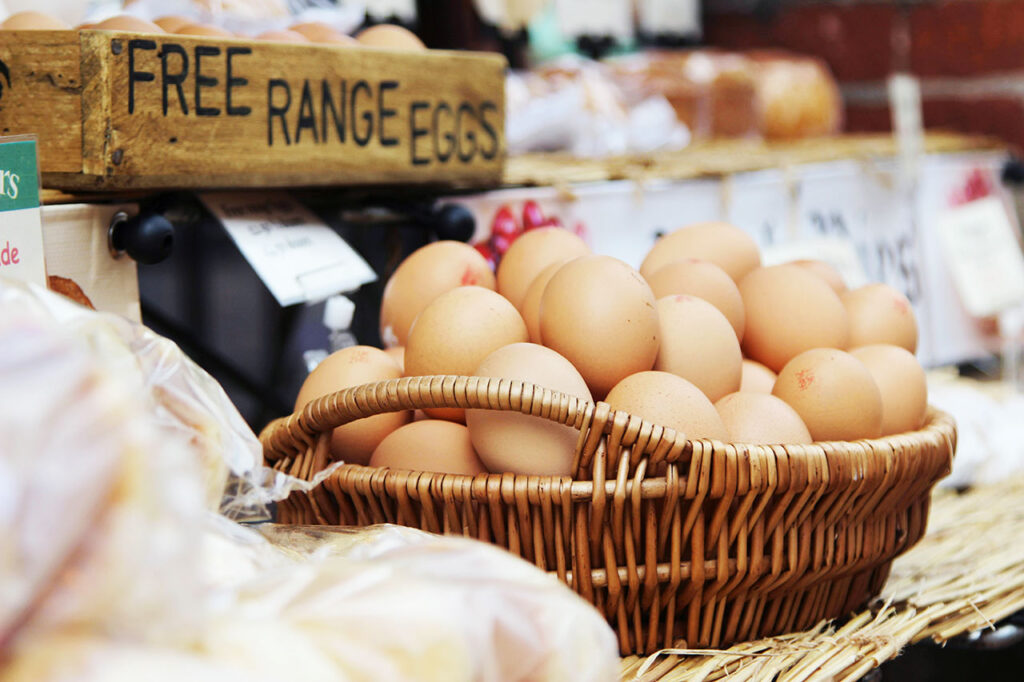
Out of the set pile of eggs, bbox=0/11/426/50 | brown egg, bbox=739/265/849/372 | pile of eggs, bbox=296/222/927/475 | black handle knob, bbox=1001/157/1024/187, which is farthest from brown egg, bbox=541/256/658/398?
black handle knob, bbox=1001/157/1024/187

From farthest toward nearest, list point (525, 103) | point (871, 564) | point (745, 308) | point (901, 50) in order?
point (901, 50) < point (525, 103) < point (745, 308) < point (871, 564)

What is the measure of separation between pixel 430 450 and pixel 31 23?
57 cm

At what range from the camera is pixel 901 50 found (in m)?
2.62

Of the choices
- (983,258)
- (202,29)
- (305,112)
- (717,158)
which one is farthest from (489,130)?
(983,258)

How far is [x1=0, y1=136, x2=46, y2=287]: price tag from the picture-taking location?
824mm

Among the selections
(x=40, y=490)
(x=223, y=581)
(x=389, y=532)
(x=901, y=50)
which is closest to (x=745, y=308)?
(x=389, y=532)

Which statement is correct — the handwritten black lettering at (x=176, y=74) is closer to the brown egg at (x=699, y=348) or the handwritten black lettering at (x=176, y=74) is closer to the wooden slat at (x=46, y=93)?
the wooden slat at (x=46, y=93)

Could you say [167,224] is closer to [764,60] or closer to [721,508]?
[721,508]

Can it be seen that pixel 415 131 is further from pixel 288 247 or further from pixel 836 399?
pixel 836 399

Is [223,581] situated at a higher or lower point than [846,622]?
higher

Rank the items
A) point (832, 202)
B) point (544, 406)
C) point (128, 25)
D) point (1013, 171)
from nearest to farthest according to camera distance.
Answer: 1. point (544, 406)
2. point (128, 25)
3. point (832, 202)
4. point (1013, 171)

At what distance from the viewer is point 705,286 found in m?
1.05

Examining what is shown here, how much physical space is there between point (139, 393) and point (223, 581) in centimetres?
12

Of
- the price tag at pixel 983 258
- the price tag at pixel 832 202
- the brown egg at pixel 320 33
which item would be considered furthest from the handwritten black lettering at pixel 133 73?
the price tag at pixel 983 258
